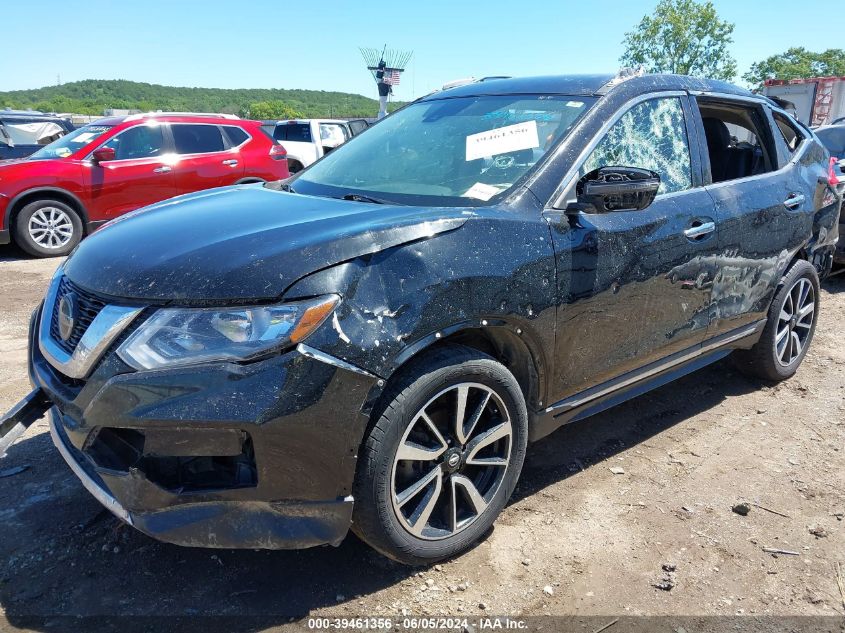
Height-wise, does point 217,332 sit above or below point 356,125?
below

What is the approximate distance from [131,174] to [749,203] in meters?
7.55

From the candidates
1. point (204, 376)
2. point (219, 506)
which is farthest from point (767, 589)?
point (204, 376)

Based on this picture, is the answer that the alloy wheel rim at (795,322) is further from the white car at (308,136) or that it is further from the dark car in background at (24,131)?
the white car at (308,136)

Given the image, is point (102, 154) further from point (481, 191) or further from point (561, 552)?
point (561, 552)

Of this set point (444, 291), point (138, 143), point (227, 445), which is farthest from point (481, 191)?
point (138, 143)

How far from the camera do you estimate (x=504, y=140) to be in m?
2.95

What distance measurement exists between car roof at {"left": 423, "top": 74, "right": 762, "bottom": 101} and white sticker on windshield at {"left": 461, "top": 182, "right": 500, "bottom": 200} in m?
0.73

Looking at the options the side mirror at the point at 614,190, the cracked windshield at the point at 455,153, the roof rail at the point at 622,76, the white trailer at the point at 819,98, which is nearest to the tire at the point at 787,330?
the roof rail at the point at 622,76

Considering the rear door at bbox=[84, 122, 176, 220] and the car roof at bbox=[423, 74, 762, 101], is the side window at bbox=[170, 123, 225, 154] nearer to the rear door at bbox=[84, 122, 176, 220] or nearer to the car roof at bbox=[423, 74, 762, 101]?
the rear door at bbox=[84, 122, 176, 220]

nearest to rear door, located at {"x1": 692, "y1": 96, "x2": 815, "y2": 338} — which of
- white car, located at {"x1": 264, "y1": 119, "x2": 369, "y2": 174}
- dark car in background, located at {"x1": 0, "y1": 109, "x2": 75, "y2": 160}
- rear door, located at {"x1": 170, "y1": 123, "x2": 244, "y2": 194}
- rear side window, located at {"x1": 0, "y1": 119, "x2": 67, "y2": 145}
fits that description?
rear door, located at {"x1": 170, "y1": 123, "x2": 244, "y2": 194}

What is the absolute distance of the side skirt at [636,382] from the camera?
9.23 ft

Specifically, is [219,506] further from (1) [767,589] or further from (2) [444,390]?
(1) [767,589]

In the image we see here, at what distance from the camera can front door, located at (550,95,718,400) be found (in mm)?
2686

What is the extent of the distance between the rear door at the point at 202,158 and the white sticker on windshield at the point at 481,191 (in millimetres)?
7071
